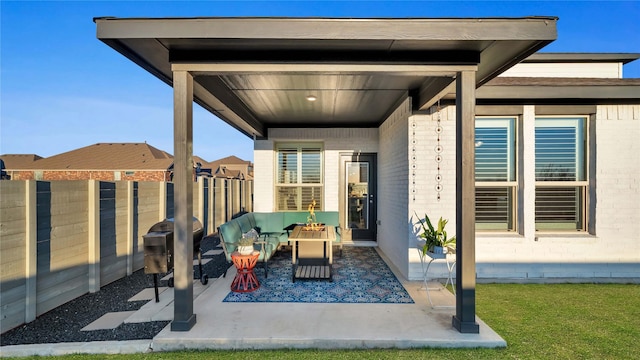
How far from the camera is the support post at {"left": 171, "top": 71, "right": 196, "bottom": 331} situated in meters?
3.02

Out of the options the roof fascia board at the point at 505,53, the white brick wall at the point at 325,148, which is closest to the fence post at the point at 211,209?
the white brick wall at the point at 325,148

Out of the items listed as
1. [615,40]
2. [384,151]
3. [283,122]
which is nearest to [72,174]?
[283,122]

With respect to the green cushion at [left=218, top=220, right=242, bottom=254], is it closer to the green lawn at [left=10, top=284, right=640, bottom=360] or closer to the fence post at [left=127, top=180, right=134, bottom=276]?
the fence post at [left=127, top=180, right=134, bottom=276]

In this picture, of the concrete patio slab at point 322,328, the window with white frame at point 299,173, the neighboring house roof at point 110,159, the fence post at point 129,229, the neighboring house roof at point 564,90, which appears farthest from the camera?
the neighboring house roof at point 110,159

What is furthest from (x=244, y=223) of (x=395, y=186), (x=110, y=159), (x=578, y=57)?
(x=110, y=159)

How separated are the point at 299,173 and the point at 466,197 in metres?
5.04

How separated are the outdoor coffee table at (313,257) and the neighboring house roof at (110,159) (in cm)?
2113

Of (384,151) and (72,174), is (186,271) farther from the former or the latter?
(72,174)

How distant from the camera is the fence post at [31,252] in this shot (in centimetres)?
315

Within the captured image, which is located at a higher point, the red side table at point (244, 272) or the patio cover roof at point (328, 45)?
the patio cover roof at point (328, 45)

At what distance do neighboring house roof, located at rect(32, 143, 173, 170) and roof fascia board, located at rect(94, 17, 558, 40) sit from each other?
74.2ft

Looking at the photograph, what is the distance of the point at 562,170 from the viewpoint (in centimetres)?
475

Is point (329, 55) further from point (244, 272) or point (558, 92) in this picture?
point (558, 92)

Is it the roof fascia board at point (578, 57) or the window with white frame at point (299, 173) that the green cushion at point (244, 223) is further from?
Result: the roof fascia board at point (578, 57)
